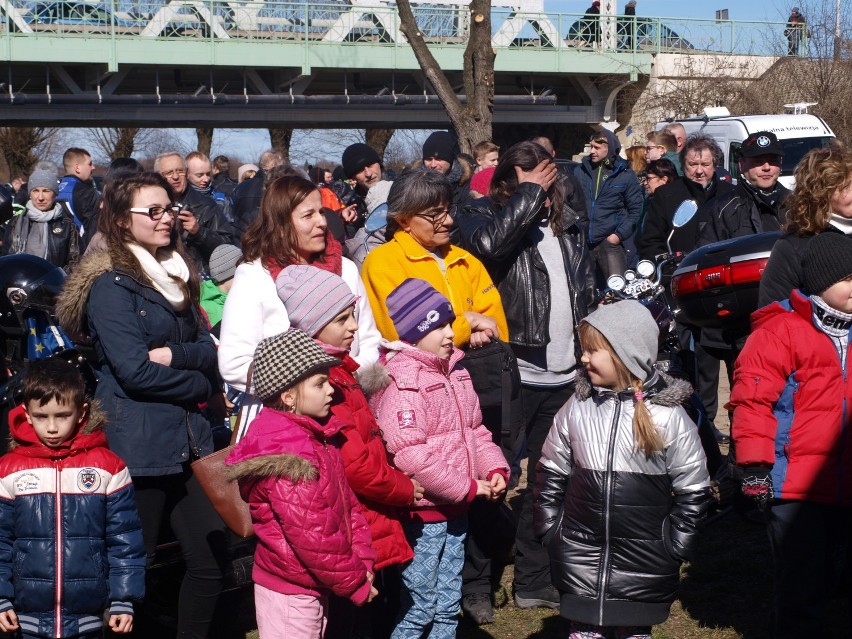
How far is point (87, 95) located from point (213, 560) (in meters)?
26.1

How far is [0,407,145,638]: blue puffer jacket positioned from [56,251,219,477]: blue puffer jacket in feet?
0.86

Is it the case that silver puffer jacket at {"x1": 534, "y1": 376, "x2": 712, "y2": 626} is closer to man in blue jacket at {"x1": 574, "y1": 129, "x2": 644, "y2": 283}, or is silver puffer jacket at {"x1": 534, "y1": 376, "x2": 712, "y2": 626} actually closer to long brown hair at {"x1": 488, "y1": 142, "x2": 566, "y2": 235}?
long brown hair at {"x1": 488, "y1": 142, "x2": 566, "y2": 235}

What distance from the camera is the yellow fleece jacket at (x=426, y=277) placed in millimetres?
5086

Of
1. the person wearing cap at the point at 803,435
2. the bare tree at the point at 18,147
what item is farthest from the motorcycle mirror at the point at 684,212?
the bare tree at the point at 18,147

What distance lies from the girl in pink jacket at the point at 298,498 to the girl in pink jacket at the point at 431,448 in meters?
0.43

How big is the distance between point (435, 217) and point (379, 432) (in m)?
1.28

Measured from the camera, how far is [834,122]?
74.7ft

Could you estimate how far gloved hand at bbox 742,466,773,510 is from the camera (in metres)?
4.21

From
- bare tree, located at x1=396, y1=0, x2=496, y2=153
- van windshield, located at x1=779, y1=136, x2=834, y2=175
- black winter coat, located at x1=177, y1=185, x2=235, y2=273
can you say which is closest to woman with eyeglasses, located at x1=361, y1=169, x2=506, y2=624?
black winter coat, located at x1=177, y1=185, x2=235, y2=273

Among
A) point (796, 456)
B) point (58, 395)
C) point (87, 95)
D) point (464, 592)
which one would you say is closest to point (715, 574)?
point (464, 592)

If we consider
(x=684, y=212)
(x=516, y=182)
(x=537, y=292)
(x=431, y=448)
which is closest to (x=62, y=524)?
(x=431, y=448)

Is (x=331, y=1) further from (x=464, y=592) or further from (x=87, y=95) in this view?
(x=464, y=592)

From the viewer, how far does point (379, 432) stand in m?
4.21

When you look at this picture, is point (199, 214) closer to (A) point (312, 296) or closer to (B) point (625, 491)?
(A) point (312, 296)
